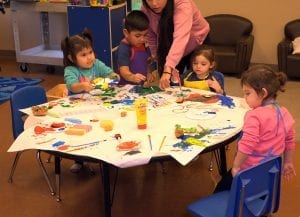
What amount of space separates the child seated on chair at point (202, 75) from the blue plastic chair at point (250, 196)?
1.10m

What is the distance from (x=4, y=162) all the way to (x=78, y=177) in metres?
0.66

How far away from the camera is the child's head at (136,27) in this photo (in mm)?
2926

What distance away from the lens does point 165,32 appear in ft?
10.2

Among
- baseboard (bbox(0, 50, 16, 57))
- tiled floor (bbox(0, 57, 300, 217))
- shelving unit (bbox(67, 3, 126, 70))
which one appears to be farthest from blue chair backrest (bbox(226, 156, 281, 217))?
baseboard (bbox(0, 50, 16, 57))

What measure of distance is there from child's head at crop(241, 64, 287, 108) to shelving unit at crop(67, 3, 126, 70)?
10.9 ft

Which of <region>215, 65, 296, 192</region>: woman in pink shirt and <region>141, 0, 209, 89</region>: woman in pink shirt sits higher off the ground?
<region>141, 0, 209, 89</region>: woman in pink shirt

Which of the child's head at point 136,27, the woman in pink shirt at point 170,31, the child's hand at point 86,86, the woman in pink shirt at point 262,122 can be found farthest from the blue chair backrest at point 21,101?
the woman in pink shirt at point 262,122

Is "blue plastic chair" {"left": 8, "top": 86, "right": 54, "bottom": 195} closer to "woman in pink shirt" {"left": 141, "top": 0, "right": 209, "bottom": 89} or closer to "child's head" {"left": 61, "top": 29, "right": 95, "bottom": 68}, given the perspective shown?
"child's head" {"left": 61, "top": 29, "right": 95, "bottom": 68}

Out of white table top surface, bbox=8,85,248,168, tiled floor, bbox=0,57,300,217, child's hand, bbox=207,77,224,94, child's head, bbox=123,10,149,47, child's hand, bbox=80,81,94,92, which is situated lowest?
tiled floor, bbox=0,57,300,217

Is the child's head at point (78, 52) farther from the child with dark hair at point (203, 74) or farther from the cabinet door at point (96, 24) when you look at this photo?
the cabinet door at point (96, 24)

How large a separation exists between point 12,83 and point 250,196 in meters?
4.31

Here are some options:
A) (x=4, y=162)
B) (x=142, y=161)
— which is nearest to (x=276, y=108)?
(x=142, y=161)

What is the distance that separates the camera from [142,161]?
6.27 ft

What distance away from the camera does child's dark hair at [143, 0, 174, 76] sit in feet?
9.95
